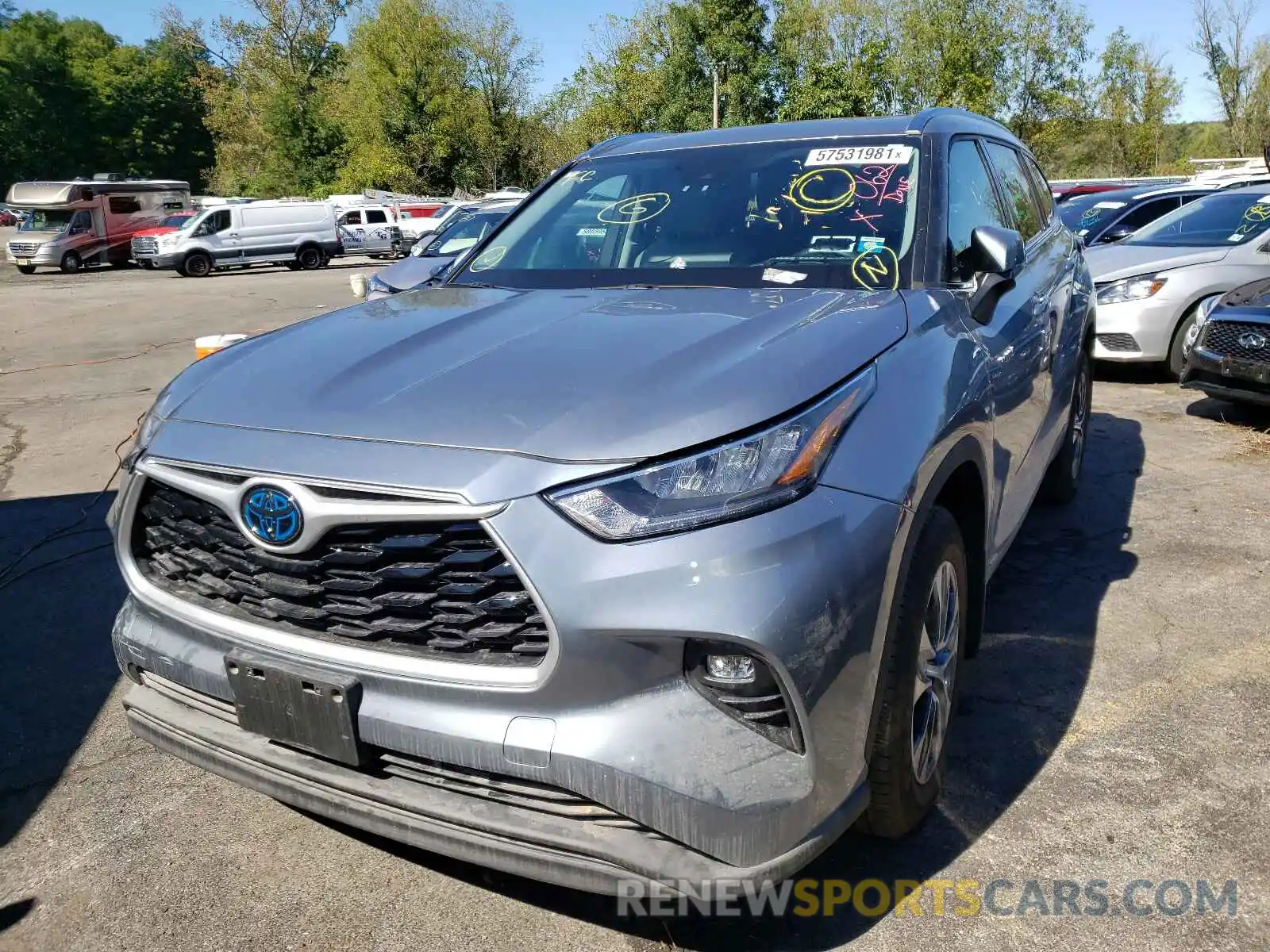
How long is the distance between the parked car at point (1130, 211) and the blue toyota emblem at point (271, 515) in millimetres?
11066

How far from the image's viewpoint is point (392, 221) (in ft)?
113

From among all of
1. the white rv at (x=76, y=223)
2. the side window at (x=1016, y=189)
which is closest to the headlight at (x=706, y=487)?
the side window at (x=1016, y=189)

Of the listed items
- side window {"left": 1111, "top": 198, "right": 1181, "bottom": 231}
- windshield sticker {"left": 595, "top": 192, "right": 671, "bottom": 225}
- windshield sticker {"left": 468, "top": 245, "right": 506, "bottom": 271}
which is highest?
side window {"left": 1111, "top": 198, "right": 1181, "bottom": 231}

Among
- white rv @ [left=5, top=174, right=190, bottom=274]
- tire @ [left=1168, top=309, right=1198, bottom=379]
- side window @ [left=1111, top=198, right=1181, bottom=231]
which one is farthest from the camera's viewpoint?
white rv @ [left=5, top=174, right=190, bottom=274]

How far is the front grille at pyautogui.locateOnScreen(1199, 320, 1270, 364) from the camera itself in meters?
6.09

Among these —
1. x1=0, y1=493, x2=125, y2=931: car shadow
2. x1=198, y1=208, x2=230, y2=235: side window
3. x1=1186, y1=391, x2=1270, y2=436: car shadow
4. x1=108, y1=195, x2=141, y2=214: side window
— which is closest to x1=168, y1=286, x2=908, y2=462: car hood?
x1=0, y1=493, x2=125, y2=931: car shadow

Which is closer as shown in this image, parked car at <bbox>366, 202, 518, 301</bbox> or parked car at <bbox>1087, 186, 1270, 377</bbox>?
parked car at <bbox>1087, 186, 1270, 377</bbox>

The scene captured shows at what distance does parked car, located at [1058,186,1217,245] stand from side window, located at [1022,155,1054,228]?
6972mm

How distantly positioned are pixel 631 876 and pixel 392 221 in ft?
115

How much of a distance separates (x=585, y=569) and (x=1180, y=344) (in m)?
7.96

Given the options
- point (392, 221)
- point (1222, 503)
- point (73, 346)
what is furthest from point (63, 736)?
point (392, 221)

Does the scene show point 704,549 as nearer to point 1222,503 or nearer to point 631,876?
point 631,876
